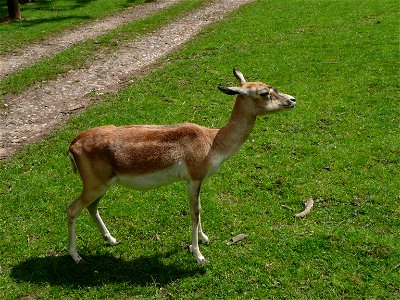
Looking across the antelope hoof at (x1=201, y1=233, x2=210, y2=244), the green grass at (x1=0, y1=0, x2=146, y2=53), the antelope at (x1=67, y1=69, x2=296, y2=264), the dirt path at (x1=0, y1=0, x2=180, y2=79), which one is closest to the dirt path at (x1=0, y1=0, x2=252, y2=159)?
the dirt path at (x1=0, y1=0, x2=180, y2=79)

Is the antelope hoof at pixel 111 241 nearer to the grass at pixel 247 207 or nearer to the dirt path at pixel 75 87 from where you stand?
the grass at pixel 247 207

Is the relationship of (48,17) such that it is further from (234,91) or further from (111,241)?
(234,91)

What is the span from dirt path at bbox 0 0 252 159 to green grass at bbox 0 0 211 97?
446 mm

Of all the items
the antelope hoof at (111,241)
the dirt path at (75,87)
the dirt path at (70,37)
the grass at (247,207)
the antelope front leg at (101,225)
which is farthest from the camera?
the dirt path at (70,37)

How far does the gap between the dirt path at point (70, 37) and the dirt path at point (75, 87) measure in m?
2.38

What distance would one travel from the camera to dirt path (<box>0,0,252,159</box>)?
12409mm

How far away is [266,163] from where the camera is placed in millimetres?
10062

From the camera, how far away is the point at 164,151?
6.95 metres

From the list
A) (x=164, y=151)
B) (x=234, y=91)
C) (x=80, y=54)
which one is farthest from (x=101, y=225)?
(x=80, y=54)

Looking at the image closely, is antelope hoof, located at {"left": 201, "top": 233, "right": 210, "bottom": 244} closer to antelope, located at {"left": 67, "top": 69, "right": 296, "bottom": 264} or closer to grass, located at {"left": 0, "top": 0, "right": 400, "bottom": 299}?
grass, located at {"left": 0, "top": 0, "right": 400, "bottom": 299}

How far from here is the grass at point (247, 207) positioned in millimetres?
6914

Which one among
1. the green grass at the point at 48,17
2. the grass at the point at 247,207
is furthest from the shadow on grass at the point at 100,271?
the green grass at the point at 48,17

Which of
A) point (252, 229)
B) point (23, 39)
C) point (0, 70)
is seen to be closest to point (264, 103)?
point (252, 229)

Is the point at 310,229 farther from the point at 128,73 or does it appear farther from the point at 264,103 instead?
the point at 128,73
